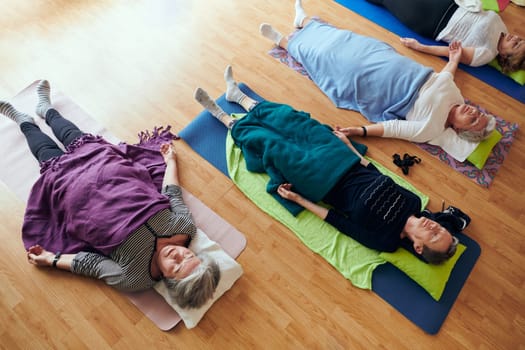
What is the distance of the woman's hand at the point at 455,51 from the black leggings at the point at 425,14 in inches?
7.0

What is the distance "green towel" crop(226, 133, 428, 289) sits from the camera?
5.78 ft

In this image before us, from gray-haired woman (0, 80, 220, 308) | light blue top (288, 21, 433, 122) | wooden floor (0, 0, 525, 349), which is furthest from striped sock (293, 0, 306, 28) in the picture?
gray-haired woman (0, 80, 220, 308)

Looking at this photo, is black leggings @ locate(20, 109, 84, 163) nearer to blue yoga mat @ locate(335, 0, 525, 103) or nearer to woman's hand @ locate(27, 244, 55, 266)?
woman's hand @ locate(27, 244, 55, 266)

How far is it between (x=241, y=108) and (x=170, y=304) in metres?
1.17

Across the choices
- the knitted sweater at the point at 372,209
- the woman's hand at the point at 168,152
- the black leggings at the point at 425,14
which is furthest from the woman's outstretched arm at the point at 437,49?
the woman's hand at the point at 168,152

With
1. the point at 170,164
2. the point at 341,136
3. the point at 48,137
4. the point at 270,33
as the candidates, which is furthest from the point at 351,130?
the point at 48,137

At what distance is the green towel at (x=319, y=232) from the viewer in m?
1.76

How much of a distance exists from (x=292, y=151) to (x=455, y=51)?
1.43 metres

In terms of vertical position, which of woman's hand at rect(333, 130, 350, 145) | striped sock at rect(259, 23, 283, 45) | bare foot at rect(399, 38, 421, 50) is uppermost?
bare foot at rect(399, 38, 421, 50)

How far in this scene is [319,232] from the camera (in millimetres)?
1843

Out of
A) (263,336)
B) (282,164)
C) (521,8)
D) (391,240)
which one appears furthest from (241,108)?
(521,8)

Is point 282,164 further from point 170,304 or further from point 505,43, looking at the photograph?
point 505,43

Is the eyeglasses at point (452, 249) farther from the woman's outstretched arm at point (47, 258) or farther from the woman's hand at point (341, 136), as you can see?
the woman's outstretched arm at point (47, 258)

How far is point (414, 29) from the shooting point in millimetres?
2596
